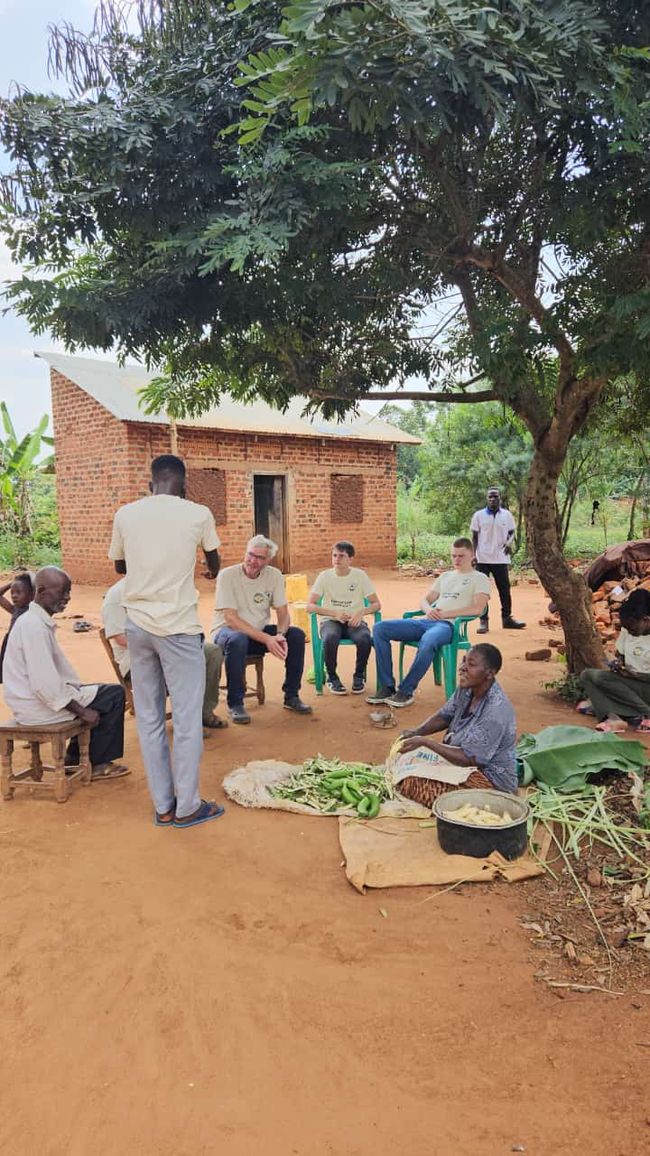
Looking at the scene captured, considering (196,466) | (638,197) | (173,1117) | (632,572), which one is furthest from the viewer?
(196,466)

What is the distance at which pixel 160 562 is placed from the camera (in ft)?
12.2

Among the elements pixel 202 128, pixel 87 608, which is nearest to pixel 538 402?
pixel 202 128

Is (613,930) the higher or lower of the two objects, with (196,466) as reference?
lower

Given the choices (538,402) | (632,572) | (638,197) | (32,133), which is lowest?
(632,572)

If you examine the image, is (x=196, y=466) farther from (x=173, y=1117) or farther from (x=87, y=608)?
(x=173, y=1117)

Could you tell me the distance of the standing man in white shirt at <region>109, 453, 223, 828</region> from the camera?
371 cm

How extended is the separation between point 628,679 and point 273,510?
10.7 meters

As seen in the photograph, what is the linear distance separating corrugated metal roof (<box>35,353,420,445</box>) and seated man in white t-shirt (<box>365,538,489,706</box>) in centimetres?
652

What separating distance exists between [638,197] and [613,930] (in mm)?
3833

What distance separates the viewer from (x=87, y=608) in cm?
1129

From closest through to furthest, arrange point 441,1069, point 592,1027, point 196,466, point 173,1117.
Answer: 1. point 173,1117
2. point 441,1069
3. point 592,1027
4. point 196,466

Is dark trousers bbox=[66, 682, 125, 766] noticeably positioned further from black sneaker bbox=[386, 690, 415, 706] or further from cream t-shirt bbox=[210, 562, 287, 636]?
black sneaker bbox=[386, 690, 415, 706]

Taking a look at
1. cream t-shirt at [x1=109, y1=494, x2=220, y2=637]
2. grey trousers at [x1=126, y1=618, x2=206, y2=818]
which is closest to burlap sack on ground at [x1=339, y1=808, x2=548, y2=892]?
grey trousers at [x1=126, y1=618, x2=206, y2=818]

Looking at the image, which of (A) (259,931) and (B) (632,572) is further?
(B) (632,572)
